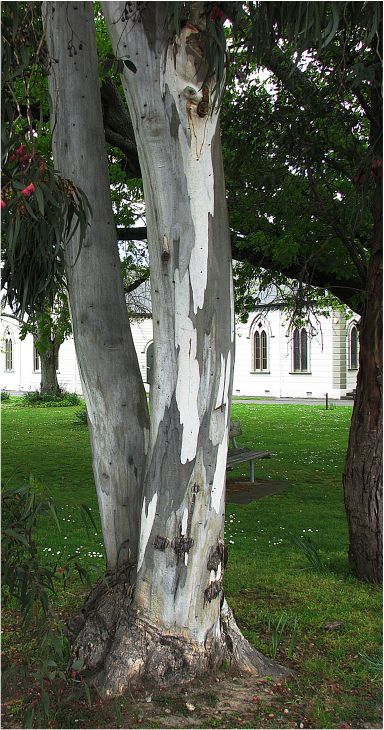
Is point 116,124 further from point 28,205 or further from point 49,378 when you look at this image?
point 49,378

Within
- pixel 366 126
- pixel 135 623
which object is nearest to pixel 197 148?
pixel 135 623

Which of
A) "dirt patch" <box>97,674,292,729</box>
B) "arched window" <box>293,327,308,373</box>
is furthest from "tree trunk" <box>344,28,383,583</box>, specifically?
"arched window" <box>293,327,308,373</box>

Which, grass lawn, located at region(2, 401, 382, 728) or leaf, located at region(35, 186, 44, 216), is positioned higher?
leaf, located at region(35, 186, 44, 216)

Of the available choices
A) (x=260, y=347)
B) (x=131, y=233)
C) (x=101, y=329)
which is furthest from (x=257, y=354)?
(x=101, y=329)

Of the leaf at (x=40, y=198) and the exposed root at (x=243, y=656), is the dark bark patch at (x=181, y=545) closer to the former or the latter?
the exposed root at (x=243, y=656)

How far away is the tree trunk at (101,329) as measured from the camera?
390cm

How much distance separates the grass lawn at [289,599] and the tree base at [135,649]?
139mm

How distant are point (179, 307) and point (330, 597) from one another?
8.69 feet

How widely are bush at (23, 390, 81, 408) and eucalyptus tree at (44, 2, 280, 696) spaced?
1004 inches

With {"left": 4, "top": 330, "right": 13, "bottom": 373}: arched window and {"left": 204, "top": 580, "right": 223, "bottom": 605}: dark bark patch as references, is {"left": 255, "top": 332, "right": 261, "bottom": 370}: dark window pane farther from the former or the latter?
{"left": 204, "top": 580, "right": 223, "bottom": 605}: dark bark patch

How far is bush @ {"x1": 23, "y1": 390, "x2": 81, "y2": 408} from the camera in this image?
1150 inches

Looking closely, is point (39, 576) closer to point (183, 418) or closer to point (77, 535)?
point (183, 418)

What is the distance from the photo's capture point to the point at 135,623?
3.60 m

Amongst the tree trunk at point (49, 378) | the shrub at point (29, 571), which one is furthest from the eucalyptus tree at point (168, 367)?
the tree trunk at point (49, 378)
